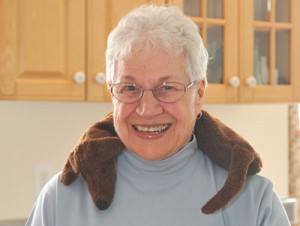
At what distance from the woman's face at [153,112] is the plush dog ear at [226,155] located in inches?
3.0

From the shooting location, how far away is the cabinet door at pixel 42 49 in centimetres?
167

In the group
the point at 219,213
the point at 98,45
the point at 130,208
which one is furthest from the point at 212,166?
the point at 98,45

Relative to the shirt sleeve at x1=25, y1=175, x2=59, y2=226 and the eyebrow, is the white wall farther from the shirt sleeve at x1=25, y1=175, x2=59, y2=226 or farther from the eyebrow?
the eyebrow

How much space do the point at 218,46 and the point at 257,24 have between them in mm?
190

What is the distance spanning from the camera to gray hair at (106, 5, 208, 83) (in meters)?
1.24

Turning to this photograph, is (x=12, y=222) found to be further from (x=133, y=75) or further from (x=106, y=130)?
(x=133, y=75)

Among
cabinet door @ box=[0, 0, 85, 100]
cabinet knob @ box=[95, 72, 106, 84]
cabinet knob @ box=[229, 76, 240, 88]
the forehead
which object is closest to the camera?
the forehead

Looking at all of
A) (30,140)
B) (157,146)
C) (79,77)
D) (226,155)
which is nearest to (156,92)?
(157,146)

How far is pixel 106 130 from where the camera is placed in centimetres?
137

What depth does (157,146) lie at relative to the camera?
128 centimetres

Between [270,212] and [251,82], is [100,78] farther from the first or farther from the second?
[270,212]

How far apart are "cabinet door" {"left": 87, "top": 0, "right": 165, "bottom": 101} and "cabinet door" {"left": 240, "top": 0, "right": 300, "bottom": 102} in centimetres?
52

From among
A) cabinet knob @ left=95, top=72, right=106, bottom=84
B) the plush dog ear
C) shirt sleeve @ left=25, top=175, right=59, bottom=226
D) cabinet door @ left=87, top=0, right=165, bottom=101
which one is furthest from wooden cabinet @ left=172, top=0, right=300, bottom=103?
shirt sleeve @ left=25, top=175, right=59, bottom=226

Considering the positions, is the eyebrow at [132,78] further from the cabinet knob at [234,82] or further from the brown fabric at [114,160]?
the cabinet knob at [234,82]
